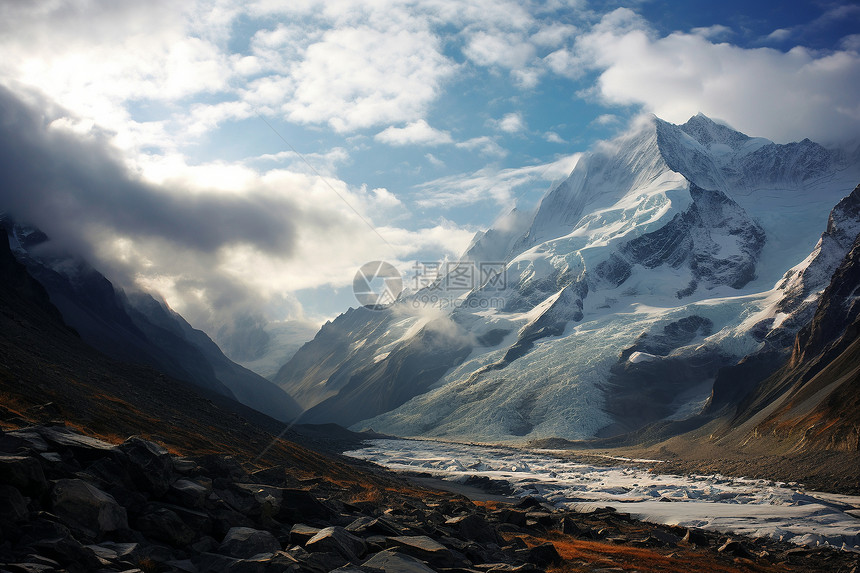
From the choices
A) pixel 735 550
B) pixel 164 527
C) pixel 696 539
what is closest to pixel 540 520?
pixel 696 539

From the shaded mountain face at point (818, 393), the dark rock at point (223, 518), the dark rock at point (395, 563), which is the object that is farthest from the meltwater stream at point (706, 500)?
the dark rock at point (223, 518)

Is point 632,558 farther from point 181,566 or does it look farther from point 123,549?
point 123,549

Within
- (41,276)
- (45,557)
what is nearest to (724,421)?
(45,557)

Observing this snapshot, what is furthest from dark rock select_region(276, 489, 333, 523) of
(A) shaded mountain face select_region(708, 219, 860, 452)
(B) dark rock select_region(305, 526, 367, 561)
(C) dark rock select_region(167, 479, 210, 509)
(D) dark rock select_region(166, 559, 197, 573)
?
(A) shaded mountain face select_region(708, 219, 860, 452)

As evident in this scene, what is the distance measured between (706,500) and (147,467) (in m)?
69.9

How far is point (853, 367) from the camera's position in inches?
4252

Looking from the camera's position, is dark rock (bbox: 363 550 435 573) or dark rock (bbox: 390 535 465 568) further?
dark rock (bbox: 390 535 465 568)

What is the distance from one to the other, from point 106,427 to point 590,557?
3162cm

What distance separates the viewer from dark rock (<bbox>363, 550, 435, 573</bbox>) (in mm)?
14672

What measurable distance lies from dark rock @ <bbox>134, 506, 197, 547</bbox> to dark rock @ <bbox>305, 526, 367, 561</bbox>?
3.35 metres

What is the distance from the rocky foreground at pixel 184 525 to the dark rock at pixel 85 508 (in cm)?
3

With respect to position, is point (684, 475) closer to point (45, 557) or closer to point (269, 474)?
point (269, 474)

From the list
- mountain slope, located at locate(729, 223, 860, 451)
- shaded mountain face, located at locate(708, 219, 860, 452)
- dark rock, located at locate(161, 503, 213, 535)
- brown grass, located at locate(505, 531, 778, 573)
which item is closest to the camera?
dark rock, located at locate(161, 503, 213, 535)

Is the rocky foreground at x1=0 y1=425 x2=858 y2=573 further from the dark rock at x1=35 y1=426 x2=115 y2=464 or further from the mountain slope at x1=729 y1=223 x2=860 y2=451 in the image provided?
the mountain slope at x1=729 y1=223 x2=860 y2=451
